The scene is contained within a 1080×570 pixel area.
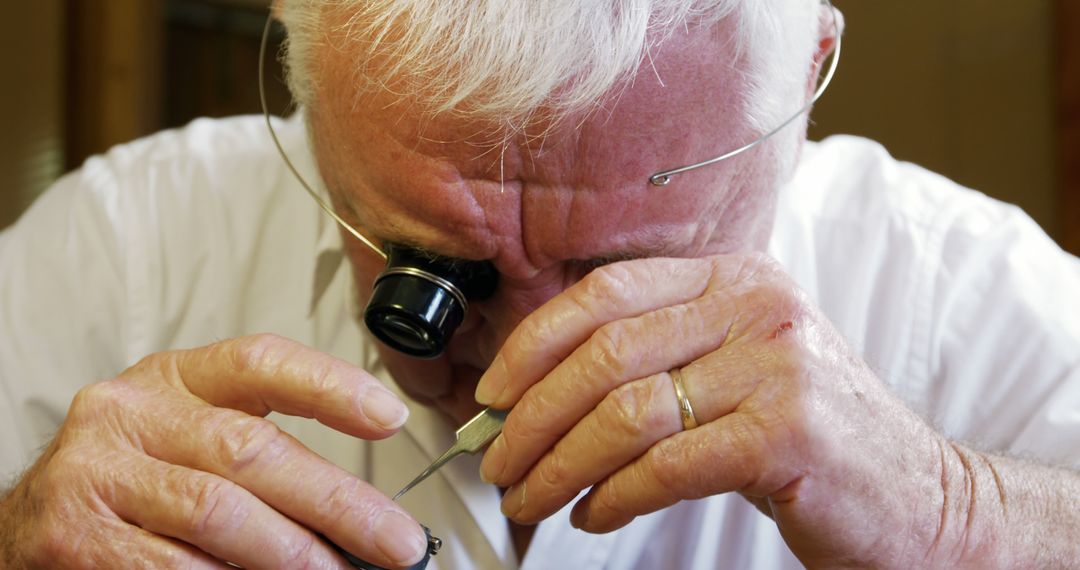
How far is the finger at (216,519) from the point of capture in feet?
2.64

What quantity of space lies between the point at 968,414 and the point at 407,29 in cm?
88

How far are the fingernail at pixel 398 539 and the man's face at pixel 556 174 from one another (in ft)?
0.82

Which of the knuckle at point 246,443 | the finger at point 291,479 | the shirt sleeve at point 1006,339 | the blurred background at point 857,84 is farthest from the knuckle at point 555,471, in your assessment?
the blurred background at point 857,84

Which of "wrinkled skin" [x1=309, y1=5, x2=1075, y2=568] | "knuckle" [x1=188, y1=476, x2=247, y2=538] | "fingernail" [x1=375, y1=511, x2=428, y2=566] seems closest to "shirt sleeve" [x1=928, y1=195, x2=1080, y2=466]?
"wrinkled skin" [x1=309, y1=5, x2=1075, y2=568]

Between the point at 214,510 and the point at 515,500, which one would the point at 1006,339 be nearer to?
the point at 515,500

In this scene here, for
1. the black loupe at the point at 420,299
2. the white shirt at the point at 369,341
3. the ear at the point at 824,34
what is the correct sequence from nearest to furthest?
the black loupe at the point at 420,299, the ear at the point at 824,34, the white shirt at the point at 369,341

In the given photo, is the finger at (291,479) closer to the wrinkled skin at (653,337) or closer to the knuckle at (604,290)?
the wrinkled skin at (653,337)

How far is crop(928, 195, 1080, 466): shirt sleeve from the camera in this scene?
125 cm

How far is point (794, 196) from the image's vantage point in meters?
1.49

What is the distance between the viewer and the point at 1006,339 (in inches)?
51.8

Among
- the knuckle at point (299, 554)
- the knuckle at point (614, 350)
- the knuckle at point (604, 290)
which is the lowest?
the knuckle at point (299, 554)

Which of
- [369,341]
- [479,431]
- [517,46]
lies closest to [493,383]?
[479,431]

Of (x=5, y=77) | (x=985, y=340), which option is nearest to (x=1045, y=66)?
(x=985, y=340)

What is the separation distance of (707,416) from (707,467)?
41 millimetres
